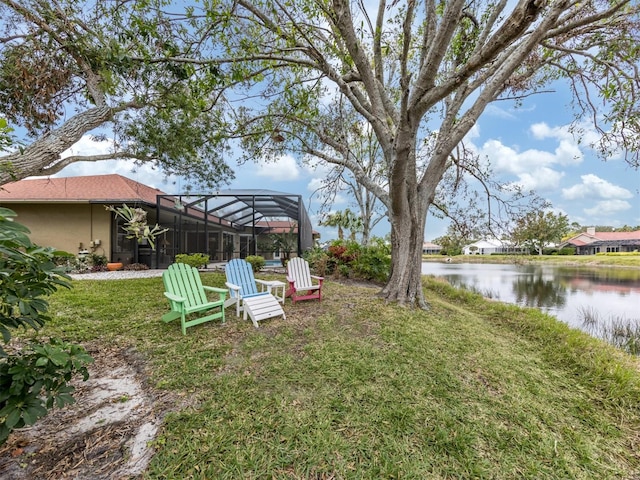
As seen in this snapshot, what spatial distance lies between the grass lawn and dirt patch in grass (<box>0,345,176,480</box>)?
15 centimetres

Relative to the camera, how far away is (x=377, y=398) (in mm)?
2521

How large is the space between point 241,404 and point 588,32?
8927 millimetres

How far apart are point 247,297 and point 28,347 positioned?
298 cm

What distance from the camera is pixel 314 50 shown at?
4.46 metres

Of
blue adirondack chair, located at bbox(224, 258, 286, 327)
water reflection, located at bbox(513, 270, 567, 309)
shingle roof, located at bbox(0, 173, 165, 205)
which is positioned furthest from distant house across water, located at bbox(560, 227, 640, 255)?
shingle roof, located at bbox(0, 173, 165, 205)

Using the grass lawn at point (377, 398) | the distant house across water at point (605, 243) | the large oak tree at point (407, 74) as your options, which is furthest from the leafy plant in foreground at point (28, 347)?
the distant house across water at point (605, 243)

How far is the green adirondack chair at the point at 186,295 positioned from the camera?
3.95 m

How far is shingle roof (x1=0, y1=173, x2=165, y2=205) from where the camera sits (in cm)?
1041

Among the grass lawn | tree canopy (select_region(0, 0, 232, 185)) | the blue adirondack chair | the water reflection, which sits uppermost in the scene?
tree canopy (select_region(0, 0, 232, 185))

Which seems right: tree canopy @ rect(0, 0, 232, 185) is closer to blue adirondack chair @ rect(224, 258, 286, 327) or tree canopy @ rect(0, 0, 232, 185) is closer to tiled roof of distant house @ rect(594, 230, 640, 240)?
blue adirondack chair @ rect(224, 258, 286, 327)

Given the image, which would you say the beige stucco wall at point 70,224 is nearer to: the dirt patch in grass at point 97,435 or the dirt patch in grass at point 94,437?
the dirt patch in grass at point 97,435

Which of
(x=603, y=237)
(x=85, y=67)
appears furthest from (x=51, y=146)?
(x=603, y=237)

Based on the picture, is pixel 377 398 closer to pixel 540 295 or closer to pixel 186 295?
pixel 186 295

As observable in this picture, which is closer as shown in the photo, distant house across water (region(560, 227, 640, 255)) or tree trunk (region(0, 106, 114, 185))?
tree trunk (region(0, 106, 114, 185))
